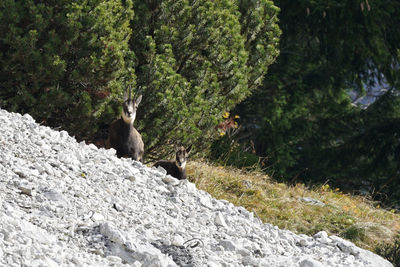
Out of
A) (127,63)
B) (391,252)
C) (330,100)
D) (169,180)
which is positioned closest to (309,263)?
(169,180)

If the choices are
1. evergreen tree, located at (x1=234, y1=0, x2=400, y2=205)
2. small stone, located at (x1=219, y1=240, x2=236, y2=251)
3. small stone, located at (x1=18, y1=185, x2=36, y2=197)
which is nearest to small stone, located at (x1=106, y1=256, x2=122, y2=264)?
small stone, located at (x1=18, y1=185, x2=36, y2=197)

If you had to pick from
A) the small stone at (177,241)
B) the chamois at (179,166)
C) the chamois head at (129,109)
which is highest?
the chamois head at (129,109)

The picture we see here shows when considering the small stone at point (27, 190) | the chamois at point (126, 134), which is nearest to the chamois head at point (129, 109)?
the chamois at point (126, 134)

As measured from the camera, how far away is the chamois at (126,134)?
26.0 ft

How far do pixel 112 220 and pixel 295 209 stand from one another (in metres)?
4.38

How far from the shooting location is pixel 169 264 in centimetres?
477

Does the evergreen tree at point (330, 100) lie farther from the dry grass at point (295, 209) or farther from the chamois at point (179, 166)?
the chamois at point (179, 166)

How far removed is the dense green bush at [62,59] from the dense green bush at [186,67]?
2.26ft

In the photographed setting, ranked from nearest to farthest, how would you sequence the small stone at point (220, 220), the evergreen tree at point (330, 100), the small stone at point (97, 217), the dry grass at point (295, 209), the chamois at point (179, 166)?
the small stone at point (97, 217), the small stone at point (220, 220), the chamois at point (179, 166), the dry grass at point (295, 209), the evergreen tree at point (330, 100)

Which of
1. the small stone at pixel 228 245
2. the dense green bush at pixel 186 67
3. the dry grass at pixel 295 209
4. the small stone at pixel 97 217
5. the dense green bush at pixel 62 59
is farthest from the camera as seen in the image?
the dense green bush at pixel 186 67

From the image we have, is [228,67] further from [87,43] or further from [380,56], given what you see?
[380,56]

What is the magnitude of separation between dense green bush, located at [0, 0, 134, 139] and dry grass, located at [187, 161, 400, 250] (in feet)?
6.39

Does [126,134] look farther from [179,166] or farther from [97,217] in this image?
[97,217]

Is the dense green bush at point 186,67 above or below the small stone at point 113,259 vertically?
above
